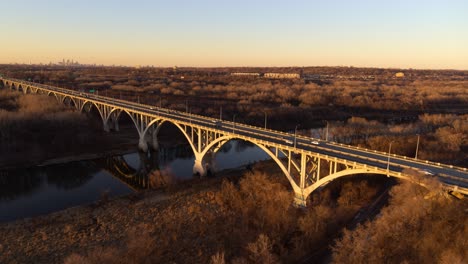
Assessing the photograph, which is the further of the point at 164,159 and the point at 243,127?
the point at 164,159

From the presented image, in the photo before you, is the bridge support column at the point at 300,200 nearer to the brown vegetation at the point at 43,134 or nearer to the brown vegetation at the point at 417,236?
the brown vegetation at the point at 417,236

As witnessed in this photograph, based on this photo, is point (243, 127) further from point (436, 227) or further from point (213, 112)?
point (213, 112)

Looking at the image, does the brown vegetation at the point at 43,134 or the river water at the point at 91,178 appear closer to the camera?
the river water at the point at 91,178

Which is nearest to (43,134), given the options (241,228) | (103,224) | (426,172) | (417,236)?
(103,224)

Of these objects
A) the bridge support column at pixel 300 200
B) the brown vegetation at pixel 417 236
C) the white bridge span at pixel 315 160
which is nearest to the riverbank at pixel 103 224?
the white bridge span at pixel 315 160

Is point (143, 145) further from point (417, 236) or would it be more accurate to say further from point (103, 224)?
point (417, 236)

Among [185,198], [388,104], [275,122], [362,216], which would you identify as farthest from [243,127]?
[388,104]

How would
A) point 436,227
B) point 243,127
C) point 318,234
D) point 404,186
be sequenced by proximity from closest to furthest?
point 436,227
point 318,234
point 404,186
point 243,127

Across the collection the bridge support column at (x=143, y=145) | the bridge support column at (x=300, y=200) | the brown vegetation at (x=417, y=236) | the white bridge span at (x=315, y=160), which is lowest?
the bridge support column at (x=143, y=145)
